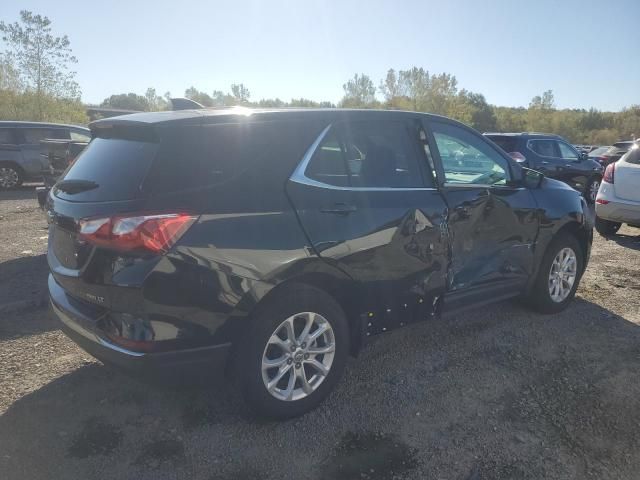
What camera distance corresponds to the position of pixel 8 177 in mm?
12914

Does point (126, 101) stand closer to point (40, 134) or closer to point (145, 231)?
point (40, 134)

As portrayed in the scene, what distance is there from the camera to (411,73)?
178 ft

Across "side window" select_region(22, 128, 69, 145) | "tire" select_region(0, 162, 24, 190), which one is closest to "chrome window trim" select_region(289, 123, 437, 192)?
"side window" select_region(22, 128, 69, 145)

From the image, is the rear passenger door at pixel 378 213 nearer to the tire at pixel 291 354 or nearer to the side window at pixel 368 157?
the side window at pixel 368 157

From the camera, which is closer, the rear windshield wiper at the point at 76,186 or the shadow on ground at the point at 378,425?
the shadow on ground at the point at 378,425

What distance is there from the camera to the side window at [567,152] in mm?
11695

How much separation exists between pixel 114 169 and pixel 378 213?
1525 millimetres

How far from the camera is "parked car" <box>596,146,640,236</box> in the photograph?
723 centimetres

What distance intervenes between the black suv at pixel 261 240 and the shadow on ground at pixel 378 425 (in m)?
0.29

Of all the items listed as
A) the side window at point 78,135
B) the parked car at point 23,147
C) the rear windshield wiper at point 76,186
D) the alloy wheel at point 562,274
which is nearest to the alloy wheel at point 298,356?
the rear windshield wiper at point 76,186

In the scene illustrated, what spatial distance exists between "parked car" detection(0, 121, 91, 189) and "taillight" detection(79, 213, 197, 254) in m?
12.0

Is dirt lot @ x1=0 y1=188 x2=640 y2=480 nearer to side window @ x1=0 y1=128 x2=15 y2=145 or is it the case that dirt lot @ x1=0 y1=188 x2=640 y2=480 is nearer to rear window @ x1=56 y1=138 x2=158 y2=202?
rear window @ x1=56 y1=138 x2=158 y2=202

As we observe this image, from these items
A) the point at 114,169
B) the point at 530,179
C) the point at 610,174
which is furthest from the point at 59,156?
the point at 610,174

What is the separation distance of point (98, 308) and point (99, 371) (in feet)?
3.69
